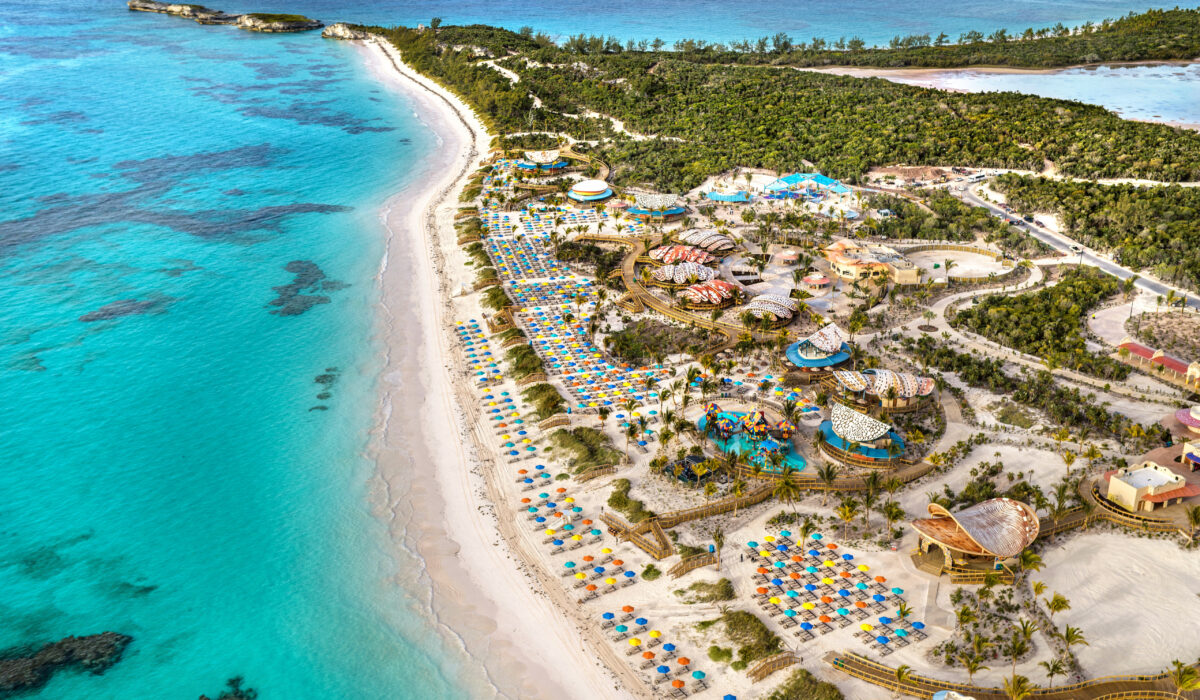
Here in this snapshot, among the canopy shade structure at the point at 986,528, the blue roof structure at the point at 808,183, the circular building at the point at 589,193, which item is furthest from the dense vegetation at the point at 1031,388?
the circular building at the point at 589,193

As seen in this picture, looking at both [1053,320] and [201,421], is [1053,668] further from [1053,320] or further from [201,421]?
[201,421]

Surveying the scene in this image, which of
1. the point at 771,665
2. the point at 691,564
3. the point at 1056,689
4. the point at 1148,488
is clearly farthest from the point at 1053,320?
the point at 771,665

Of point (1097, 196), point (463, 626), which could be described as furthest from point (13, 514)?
point (1097, 196)

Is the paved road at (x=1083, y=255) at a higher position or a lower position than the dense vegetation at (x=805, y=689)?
higher

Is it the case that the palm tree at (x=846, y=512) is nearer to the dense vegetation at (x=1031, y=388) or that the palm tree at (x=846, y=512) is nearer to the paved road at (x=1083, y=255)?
the dense vegetation at (x=1031, y=388)

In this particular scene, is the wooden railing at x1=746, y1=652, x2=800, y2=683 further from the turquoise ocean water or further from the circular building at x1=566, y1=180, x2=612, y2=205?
the circular building at x1=566, y1=180, x2=612, y2=205

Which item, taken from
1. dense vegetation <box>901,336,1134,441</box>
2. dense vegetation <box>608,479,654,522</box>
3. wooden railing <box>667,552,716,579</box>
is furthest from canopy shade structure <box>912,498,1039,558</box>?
dense vegetation <box>608,479,654,522</box>
